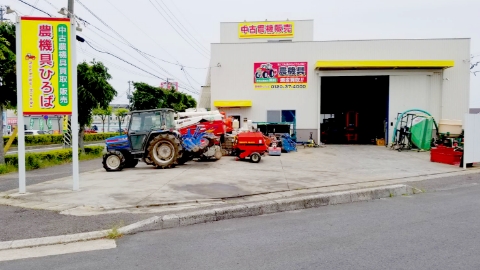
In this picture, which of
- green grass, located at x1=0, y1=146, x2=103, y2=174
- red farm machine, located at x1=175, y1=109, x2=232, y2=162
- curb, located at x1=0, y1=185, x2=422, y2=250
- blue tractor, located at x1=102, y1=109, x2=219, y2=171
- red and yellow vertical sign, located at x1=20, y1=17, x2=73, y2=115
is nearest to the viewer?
curb, located at x1=0, y1=185, x2=422, y2=250

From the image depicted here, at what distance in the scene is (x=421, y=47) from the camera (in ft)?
72.2

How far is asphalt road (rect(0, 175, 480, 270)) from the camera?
4230 mm

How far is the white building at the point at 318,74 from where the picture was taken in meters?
A: 21.8

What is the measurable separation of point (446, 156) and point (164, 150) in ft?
37.0

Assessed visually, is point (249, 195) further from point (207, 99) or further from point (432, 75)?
point (207, 99)

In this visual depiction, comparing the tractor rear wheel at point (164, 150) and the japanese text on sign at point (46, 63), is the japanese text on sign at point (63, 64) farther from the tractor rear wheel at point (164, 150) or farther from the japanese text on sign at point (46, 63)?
the tractor rear wheel at point (164, 150)

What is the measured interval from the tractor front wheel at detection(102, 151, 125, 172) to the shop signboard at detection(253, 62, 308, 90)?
12.7 meters

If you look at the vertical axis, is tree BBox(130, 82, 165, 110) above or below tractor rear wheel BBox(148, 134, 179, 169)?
above

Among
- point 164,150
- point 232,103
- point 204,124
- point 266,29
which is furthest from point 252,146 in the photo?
point 266,29

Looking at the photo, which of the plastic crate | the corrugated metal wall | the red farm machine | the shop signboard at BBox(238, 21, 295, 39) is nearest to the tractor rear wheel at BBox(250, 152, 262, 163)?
the red farm machine

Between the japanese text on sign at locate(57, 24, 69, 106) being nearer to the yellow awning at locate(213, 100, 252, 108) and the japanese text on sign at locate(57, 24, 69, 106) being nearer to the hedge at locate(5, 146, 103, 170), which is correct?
the hedge at locate(5, 146, 103, 170)

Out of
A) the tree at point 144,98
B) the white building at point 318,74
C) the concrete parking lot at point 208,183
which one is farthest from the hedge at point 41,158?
the tree at point 144,98

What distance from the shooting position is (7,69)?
1275 cm

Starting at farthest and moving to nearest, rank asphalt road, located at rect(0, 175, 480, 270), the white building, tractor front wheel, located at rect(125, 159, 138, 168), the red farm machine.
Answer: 1. the white building
2. the red farm machine
3. tractor front wheel, located at rect(125, 159, 138, 168)
4. asphalt road, located at rect(0, 175, 480, 270)
